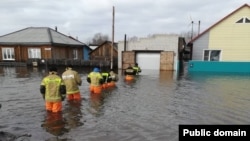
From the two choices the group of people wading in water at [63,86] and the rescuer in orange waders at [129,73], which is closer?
the group of people wading in water at [63,86]

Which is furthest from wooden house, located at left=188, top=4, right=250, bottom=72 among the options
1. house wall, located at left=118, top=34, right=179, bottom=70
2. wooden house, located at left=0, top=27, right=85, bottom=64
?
wooden house, located at left=0, top=27, right=85, bottom=64

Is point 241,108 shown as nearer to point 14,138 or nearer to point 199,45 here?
point 14,138

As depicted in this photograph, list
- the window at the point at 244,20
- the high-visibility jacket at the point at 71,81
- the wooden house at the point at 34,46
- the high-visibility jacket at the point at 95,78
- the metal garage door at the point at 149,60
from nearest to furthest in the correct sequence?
the high-visibility jacket at the point at 71,81, the high-visibility jacket at the point at 95,78, the window at the point at 244,20, the metal garage door at the point at 149,60, the wooden house at the point at 34,46

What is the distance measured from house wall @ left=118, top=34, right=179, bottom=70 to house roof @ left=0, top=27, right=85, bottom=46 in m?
11.0

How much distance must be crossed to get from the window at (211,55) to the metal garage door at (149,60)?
547 centimetres

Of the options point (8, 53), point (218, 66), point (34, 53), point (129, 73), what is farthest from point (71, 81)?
point (8, 53)

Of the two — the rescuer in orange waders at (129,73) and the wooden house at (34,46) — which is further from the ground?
the wooden house at (34,46)

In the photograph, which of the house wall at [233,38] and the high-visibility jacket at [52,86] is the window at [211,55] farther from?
the high-visibility jacket at [52,86]

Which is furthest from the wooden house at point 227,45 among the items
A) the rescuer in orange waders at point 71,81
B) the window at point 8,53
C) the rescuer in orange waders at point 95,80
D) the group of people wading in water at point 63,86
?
the window at point 8,53

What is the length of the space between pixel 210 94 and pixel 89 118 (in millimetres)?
7492

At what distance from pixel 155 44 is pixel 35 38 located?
17.8m

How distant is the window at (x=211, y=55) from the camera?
28.9 m

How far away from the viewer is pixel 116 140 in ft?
22.0

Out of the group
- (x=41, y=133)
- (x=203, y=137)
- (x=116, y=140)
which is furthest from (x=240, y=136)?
(x=41, y=133)
